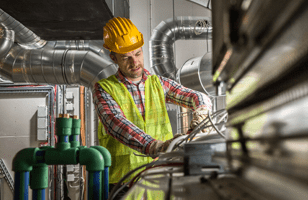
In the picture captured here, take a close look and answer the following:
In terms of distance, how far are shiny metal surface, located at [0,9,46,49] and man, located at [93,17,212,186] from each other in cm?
155

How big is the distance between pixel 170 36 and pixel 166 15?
0.63m

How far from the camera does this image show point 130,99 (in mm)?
1494

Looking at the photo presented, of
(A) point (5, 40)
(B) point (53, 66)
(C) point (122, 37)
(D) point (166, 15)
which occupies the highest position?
(D) point (166, 15)

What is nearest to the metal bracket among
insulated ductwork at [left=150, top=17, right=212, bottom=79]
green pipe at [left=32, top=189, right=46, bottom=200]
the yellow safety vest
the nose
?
insulated ductwork at [left=150, top=17, right=212, bottom=79]

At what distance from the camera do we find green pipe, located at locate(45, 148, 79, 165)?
2.91 feet

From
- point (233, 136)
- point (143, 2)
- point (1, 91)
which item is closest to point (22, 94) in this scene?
point (1, 91)

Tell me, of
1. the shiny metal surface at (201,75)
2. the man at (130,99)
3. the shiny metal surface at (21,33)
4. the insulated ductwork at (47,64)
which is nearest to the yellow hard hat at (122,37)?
the man at (130,99)

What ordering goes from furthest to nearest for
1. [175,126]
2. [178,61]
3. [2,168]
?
[2,168] < [178,61] < [175,126]

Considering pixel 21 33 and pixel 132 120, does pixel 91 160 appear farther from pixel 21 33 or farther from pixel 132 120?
pixel 21 33

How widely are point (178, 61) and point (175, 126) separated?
47.6 inches

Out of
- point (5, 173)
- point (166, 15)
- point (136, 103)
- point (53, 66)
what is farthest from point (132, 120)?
point (5, 173)

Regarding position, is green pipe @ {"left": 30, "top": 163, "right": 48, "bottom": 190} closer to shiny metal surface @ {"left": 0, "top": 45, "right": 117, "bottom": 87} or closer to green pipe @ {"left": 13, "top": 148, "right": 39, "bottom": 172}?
green pipe @ {"left": 13, "top": 148, "right": 39, "bottom": 172}

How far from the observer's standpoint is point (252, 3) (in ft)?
1.01

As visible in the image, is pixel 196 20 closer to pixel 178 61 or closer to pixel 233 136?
pixel 178 61
